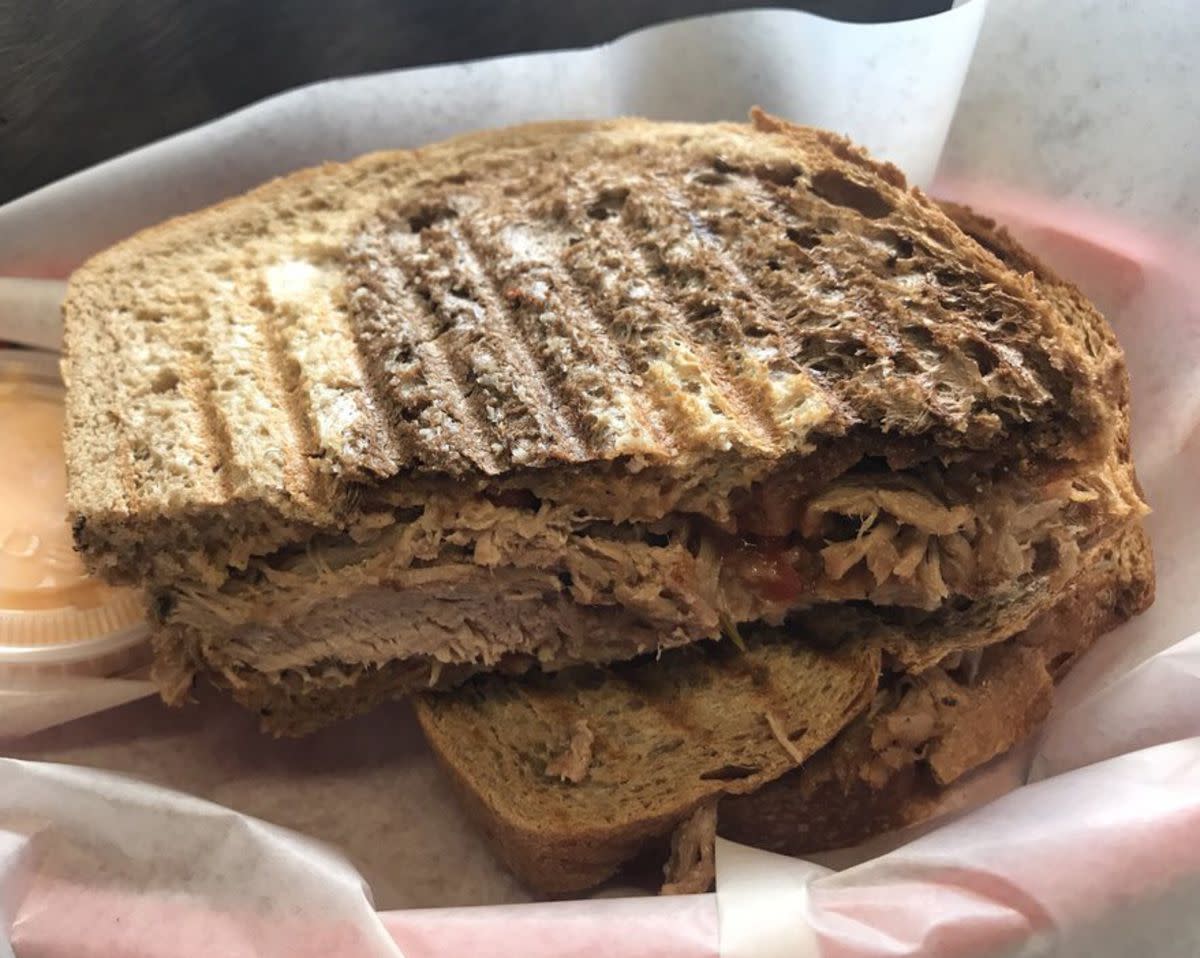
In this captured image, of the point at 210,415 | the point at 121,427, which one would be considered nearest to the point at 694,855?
the point at 210,415

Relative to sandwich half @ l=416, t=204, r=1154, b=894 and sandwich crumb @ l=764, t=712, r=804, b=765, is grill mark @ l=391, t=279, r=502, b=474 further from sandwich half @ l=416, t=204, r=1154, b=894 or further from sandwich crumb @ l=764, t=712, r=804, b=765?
sandwich crumb @ l=764, t=712, r=804, b=765

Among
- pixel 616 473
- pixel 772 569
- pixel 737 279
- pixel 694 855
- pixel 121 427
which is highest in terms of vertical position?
pixel 737 279

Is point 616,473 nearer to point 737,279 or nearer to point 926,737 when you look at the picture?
point 737,279

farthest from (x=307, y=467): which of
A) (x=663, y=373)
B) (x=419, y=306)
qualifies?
(x=663, y=373)

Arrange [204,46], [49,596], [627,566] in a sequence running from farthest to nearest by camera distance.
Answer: [204,46], [49,596], [627,566]

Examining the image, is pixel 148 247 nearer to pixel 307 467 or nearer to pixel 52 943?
pixel 307 467

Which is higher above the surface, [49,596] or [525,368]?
[525,368]
